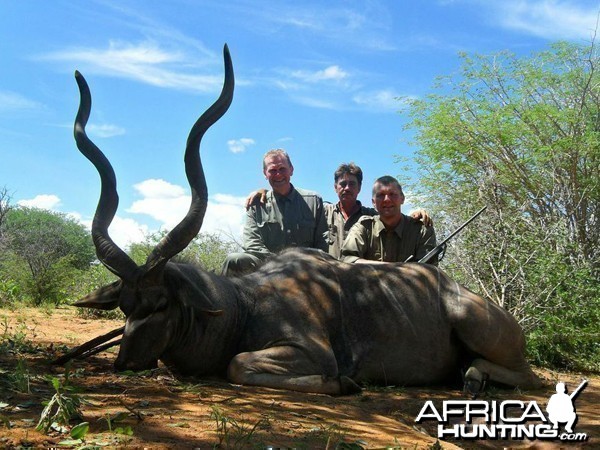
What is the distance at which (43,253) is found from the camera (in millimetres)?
12164

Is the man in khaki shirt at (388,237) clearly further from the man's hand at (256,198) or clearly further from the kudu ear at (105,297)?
the kudu ear at (105,297)

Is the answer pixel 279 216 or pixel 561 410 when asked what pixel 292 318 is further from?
pixel 279 216

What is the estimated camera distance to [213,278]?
437 centimetres

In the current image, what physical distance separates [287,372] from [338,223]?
111 inches

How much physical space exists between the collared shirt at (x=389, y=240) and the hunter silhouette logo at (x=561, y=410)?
6.29 ft

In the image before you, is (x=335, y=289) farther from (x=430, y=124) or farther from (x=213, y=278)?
(x=430, y=124)

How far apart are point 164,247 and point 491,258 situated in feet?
13.8

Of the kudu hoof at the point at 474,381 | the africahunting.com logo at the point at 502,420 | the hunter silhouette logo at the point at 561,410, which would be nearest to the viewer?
the africahunting.com logo at the point at 502,420

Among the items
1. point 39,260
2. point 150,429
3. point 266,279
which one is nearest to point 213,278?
point 266,279

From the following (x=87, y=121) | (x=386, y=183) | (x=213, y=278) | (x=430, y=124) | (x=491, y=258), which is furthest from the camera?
(x=430, y=124)

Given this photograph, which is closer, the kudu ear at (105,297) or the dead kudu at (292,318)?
the dead kudu at (292,318)

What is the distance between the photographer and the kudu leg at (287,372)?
12.8ft

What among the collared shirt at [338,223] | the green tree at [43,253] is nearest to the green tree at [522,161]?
the collared shirt at [338,223]

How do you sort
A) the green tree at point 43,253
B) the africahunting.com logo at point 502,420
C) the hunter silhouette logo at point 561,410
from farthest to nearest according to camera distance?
the green tree at point 43,253, the hunter silhouette logo at point 561,410, the africahunting.com logo at point 502,420
